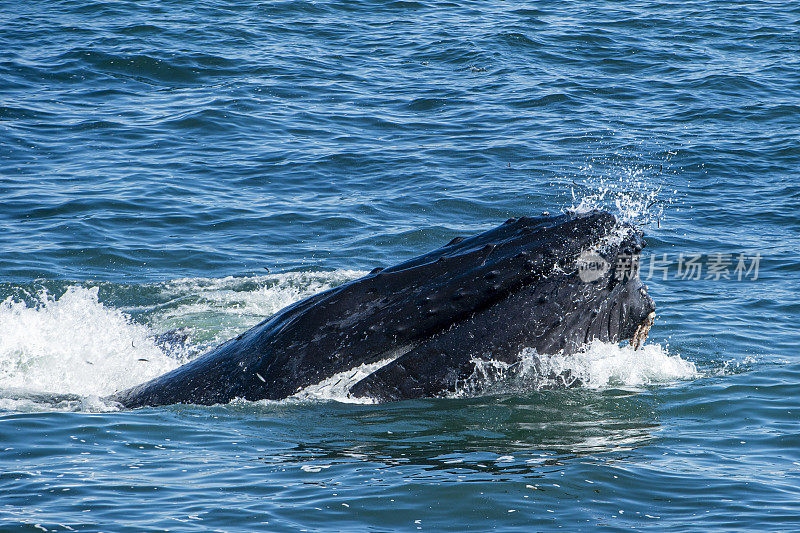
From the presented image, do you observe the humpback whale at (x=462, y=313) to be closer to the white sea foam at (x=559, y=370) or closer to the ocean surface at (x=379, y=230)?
the white sea foam at (x=559, y=370)

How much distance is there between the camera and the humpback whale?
6.98 metres

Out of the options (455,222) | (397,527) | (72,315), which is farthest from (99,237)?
(397,527)

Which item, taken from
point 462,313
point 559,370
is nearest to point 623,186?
point 559,370

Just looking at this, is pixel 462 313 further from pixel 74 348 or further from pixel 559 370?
pixel 74 348

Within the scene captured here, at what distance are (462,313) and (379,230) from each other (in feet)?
28.5

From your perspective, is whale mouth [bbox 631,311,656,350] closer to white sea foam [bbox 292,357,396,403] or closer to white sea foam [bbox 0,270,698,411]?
white sea foam [bbox 0,270,698,411]

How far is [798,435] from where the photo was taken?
8.21m

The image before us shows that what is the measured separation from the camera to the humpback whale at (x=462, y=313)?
6977 millimetres

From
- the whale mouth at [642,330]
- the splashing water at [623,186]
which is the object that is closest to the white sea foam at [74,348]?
the whale mouth at [642,330]

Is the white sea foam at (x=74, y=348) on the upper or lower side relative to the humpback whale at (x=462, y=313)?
lower

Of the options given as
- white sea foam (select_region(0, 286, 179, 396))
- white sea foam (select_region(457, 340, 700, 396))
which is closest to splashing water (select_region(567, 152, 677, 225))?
white sea foam (select_region(0, 286, 179, 396))

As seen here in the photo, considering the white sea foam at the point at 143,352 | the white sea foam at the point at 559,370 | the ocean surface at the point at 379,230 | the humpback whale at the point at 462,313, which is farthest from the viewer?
the white sea foam at the point at 143,352

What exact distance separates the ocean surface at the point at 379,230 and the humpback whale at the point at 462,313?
0.78 feet

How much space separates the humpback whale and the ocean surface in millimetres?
237
